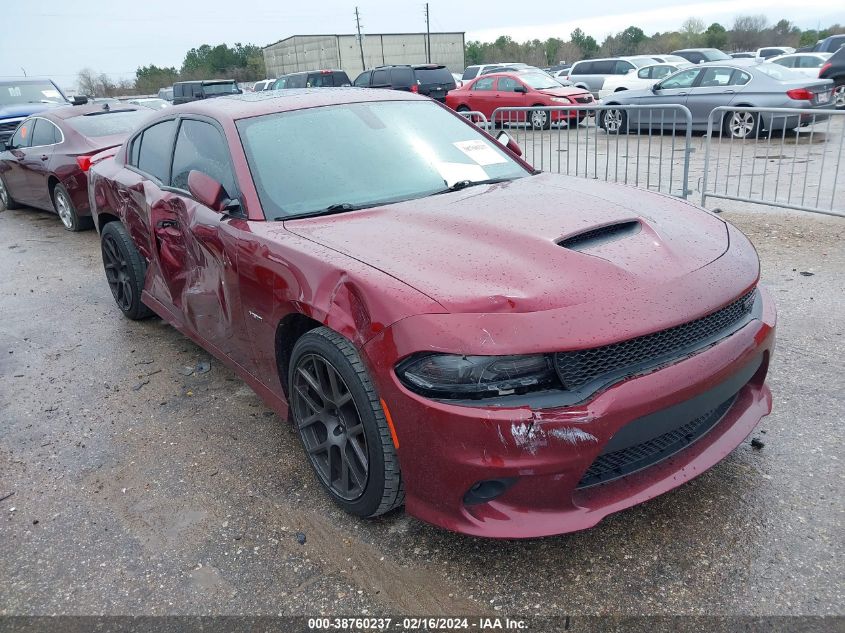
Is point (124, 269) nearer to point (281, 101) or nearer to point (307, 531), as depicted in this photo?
point (281, 101)

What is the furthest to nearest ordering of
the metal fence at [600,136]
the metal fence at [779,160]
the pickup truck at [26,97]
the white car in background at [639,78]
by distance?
the white car in background at [639,78], the pickup truck at [26,97], the metal fence at [600,136], the metal fence at [779,160]

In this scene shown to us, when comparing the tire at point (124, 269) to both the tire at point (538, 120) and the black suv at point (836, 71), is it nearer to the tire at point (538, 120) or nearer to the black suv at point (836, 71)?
the tire at point (538, 120)

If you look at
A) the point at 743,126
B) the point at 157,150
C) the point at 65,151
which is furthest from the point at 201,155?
the point at 743,126

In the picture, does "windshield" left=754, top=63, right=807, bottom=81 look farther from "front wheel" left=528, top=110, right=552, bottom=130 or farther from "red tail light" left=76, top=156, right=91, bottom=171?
"red tail light" left=76, top=156, right=91, bottom=171

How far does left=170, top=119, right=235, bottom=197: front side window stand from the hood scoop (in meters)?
1.70

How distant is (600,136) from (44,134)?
7342mm

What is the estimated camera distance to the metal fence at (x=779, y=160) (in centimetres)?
645

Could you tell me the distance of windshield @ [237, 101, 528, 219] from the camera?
3240 millimetres

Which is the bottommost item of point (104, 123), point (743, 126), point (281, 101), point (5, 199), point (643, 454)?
point (5, 199)

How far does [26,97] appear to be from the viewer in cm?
1468

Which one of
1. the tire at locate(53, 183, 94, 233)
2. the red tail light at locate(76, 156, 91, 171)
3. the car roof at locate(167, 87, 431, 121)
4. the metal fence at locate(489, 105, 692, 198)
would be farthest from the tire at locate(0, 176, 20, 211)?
the car roof at locate(167, 87, 431, 121)

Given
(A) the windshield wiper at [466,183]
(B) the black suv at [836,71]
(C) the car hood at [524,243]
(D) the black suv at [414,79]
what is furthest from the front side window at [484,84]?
(C) the car hood at [524,243]

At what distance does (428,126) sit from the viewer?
151 inches

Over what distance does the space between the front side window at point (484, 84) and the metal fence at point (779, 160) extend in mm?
8724
